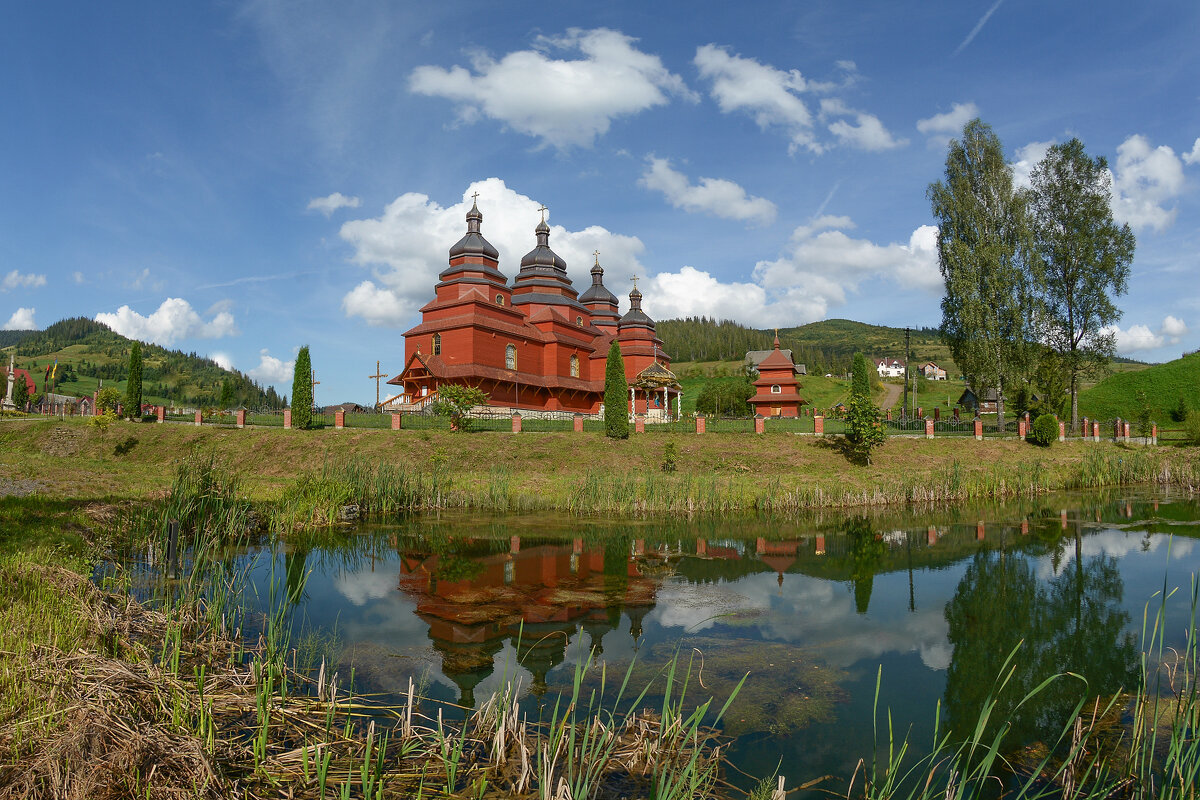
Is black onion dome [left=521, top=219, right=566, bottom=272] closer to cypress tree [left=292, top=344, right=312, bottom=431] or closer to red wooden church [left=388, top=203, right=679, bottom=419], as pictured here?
red wooden church [left=388, top=203, right=679, bottom=419]

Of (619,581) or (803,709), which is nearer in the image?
(803,709)

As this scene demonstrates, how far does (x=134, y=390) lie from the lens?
2920cm

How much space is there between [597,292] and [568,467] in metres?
28.0

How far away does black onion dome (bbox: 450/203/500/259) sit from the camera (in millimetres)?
37500

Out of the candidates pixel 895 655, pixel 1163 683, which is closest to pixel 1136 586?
pixel 1163 683

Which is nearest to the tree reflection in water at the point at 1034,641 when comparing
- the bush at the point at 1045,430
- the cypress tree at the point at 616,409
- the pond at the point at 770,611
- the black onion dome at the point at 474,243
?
the pond at the point at 770,611

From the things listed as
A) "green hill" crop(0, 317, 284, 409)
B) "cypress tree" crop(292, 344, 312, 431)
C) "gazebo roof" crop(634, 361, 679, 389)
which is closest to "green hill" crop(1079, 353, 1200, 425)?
"gazebo roof" crop(634, 361, 679, 389)

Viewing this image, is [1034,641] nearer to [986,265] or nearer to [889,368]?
[986,265]

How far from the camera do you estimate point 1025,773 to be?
180 inches

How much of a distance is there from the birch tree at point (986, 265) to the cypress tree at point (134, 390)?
124 ft

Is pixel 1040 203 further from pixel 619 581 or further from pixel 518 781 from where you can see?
pixel 518 781

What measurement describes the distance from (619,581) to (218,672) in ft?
19.7

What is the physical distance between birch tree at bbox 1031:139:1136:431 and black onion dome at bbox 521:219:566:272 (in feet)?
90.0

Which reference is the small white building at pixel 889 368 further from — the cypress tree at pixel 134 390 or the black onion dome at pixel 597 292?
the cypress tree at pixel 134 390
